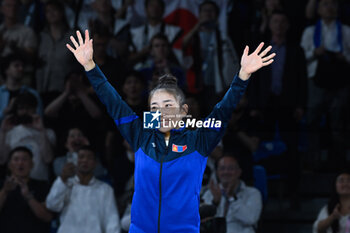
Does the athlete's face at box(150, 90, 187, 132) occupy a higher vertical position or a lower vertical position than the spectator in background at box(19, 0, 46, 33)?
lower

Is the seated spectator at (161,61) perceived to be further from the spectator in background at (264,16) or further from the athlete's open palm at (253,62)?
the athlete's open palm at (253,62)

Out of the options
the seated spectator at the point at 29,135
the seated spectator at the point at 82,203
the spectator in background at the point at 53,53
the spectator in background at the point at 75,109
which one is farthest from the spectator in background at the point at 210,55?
the seated spectator at the point at 29,135

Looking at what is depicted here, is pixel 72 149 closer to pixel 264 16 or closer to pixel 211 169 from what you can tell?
pixel 211 169

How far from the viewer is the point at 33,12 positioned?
7652 mm

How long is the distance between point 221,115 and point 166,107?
30 centimetres

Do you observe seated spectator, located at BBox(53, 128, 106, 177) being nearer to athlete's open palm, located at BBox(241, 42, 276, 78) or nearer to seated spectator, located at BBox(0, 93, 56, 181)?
seated spectator, located at BBox(0, 93, 56, 181)

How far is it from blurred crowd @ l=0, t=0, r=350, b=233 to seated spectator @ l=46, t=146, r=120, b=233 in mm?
10

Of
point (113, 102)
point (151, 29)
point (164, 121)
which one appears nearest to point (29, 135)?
point (151, 29)

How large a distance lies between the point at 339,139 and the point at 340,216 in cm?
141

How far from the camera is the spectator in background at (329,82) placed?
705 centimetres

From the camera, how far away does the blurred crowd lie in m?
6.14

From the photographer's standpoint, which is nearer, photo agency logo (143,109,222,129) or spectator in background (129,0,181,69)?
photo agency logo (143,109,222,129)

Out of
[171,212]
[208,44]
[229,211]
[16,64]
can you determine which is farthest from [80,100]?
[171,212]

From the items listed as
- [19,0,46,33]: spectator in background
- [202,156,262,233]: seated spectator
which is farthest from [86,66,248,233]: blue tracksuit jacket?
[19,0,46,33]: spectator in background
